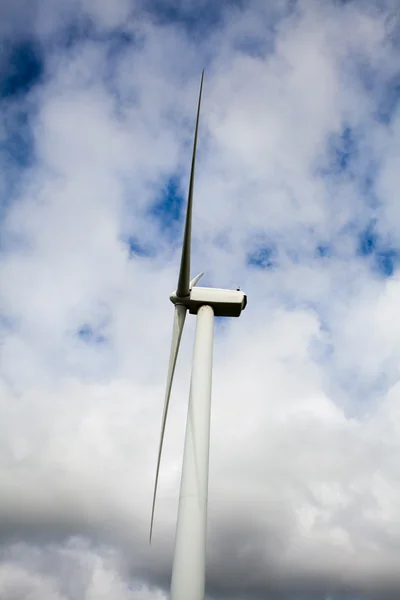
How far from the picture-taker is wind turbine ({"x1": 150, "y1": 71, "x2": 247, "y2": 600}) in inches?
661

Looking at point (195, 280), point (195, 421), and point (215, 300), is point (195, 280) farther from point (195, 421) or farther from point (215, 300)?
point (195, 421)

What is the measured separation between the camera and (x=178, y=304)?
2558cm

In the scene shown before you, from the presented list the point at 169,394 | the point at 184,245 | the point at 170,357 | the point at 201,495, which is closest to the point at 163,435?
the point at 169,394

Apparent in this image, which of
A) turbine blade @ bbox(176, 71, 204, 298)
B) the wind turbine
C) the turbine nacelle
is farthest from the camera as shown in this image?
the turbine nacelle

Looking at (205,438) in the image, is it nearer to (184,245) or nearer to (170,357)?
(170,357)

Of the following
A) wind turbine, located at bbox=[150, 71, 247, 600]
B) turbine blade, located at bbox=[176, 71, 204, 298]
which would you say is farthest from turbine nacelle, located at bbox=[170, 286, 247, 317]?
turbine blade, located at bbox=[176, 71, 204, 298]

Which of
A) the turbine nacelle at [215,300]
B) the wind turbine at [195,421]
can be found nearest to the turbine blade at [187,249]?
the wind turbine at [195,421]

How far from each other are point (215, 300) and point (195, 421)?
7.42 metres

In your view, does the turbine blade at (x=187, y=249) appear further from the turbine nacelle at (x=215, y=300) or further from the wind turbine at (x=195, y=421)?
the turbine nacelle at (x=215, y=300)

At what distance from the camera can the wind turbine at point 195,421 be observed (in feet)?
55.1

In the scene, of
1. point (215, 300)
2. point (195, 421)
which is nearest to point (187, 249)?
point (215, 300)

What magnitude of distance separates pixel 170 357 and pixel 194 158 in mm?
10236

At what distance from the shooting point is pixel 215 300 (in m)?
25.5

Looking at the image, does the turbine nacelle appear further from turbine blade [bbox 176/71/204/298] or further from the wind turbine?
turbine blade [bbox 176/71/204/298]
